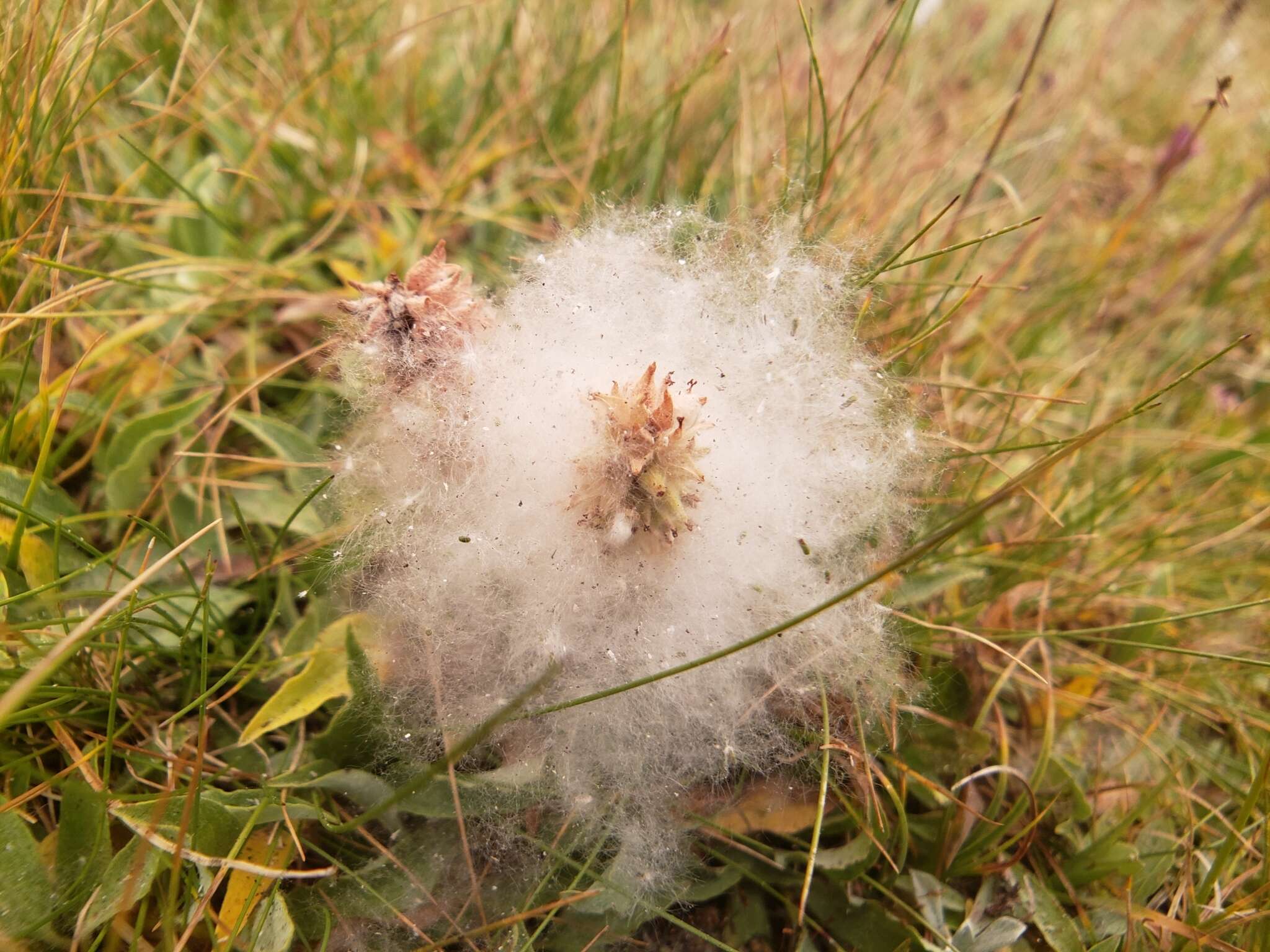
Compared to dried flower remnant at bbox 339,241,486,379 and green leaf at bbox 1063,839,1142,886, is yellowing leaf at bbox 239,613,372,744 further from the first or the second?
green leaf at bbox 1063,839,1142,886

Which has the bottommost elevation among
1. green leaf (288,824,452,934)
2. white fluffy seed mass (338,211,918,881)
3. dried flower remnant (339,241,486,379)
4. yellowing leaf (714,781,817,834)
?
green leaf (288,824,452,934)

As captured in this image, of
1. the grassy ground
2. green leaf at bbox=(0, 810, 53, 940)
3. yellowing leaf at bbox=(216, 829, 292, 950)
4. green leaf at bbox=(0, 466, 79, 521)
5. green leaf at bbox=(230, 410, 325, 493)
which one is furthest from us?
green leaf at bbox=(230, 410, 325, 493)

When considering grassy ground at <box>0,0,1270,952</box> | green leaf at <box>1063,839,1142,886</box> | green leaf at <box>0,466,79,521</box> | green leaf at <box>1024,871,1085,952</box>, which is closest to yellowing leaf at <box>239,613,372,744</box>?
grassy ground at <box>0,0,1270,952</box>

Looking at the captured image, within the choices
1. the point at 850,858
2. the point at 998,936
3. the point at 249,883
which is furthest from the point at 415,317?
the point at 998,936

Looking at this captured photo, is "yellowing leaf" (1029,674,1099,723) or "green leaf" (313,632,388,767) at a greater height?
"yellowing leaf" (1029,674,1099,723)

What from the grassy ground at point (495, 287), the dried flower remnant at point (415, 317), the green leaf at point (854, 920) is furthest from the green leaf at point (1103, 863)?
the dried flower remnant at point (415, 317)

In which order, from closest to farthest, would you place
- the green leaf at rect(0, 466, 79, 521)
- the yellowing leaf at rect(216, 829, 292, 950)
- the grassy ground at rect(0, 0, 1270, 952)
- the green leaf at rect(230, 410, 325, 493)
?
the yellowing leaf at rect(216, 829, 292, 950) < the grassy ground at rect(0, 0, 1270, 952) < the green leaf at rect(0, 466, 79, 521) < the green leaf at rect(230, 410, 325, 493)

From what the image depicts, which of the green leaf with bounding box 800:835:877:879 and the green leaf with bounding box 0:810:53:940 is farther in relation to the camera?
the green leaf with bounding box 800:835:877:879
